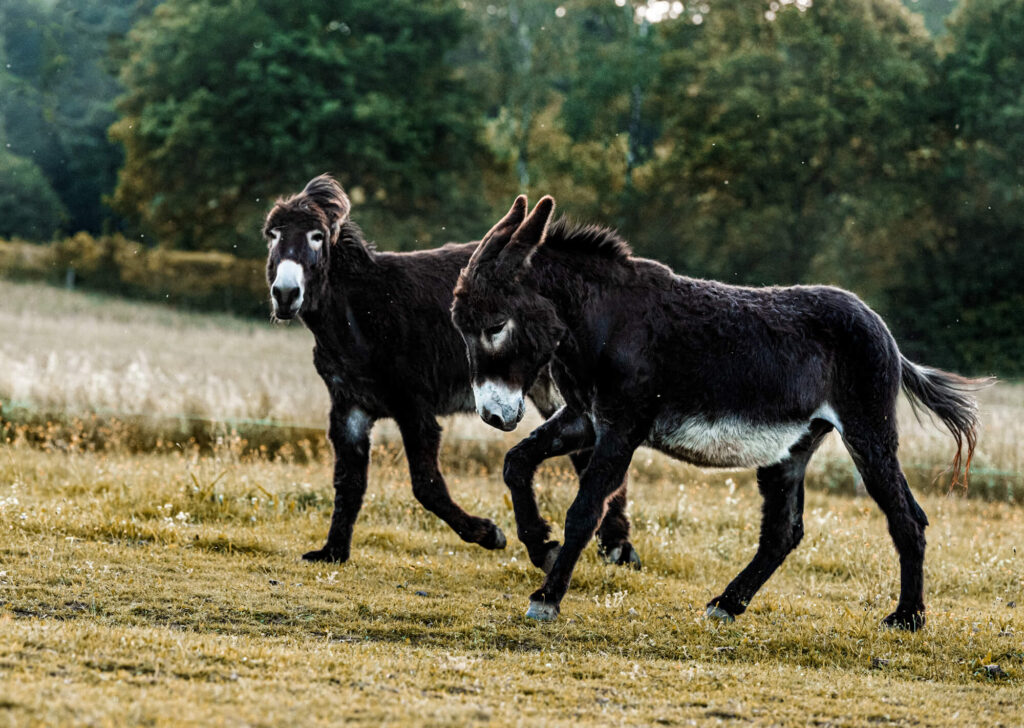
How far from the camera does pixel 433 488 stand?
25.7 ft

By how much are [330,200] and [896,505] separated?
4.53 meters

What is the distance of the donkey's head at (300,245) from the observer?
7406mm

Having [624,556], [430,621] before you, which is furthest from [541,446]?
[624,556]

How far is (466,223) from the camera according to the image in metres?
36.2

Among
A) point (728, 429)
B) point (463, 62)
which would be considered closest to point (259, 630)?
point (728, 429)

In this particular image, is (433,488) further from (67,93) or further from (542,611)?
(67,93)

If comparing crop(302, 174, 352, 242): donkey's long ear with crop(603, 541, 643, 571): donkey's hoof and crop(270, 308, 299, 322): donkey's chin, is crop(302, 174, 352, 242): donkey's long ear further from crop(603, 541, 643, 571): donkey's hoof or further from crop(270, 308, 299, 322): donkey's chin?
crop(603, 541, 643, 571): donkey's hoof

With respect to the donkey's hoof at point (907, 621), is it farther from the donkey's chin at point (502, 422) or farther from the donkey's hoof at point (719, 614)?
the donkey's chin at point (502, 422)

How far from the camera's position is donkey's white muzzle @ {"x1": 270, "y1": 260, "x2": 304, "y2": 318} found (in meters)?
7.36

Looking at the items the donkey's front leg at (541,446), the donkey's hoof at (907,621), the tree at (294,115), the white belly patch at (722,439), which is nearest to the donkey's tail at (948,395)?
the donkey's hoof at (907,621)

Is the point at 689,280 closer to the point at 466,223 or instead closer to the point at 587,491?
the point at 587,491

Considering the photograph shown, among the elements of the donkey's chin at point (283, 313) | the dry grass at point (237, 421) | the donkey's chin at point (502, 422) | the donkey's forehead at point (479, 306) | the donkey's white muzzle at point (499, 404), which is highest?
the donkey's forehead at point (479, 306)

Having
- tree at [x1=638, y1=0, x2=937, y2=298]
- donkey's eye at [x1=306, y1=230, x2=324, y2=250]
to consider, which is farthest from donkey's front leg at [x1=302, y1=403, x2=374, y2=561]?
tree at [x1=638, y1=0, x2=937, y2=298]

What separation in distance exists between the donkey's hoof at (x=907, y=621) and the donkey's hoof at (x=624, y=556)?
2083mm
